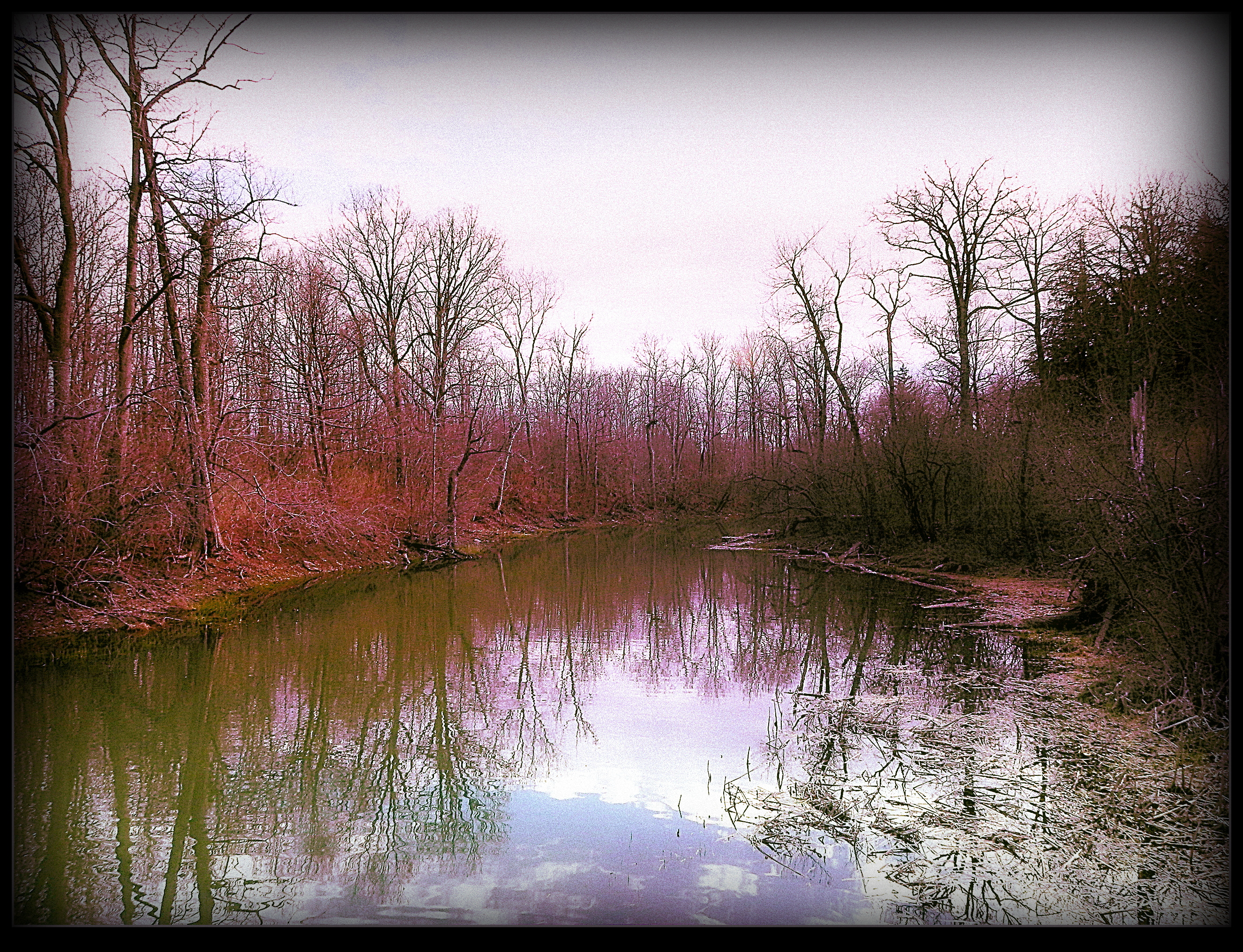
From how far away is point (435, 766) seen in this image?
19.1 feet

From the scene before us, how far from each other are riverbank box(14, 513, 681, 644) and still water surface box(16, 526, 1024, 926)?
62 centimetres

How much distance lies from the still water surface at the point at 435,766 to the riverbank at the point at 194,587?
625 mm

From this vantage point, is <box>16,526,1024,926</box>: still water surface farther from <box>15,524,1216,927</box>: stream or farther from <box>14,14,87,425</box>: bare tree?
<box>14,14,87,425</box>: bare tree

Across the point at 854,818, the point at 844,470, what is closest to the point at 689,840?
the point at 854,818

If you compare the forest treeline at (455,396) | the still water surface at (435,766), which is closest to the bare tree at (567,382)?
the forest treeline at (455,396)

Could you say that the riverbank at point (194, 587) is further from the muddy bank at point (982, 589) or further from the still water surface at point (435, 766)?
the muddy bank at point (982, 589)

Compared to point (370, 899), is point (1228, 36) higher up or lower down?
higher up

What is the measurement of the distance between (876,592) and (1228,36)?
1073 cm

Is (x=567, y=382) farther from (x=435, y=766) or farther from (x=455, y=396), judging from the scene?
(x=435, y=766)

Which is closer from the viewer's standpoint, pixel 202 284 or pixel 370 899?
pixel 370 899

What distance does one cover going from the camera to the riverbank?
9008mm

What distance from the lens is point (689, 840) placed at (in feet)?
14.8
